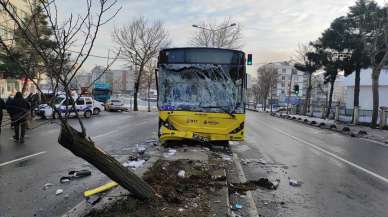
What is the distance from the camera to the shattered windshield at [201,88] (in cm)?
1220

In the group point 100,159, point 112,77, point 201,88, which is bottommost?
point 100,159

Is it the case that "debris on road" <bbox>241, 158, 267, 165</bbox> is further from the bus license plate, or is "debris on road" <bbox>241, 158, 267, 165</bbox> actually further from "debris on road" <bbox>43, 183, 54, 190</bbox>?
"debris on road" <bbox>43, 183, 54, 190</bbox>

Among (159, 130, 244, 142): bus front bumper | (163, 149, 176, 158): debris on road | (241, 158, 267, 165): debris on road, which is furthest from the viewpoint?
(159, 130, 244, 142): bus front bumper

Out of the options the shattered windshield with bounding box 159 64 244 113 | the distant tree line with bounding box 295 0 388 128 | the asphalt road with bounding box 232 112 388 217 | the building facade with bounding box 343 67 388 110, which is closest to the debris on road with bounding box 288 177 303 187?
the asphalt road with bounding box 232 112 388 217

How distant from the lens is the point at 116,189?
619 centimetres

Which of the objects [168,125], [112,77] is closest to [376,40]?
[168,125]

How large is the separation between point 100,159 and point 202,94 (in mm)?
7757

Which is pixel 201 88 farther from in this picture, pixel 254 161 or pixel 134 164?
pixel 134 164

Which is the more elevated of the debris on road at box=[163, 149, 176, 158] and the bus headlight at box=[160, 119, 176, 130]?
the bus headlight at box=[160, 119, 176, 130]

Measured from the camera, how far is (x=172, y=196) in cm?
572

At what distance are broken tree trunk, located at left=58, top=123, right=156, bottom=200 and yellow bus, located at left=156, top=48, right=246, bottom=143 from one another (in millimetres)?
6843

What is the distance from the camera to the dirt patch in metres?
5.02

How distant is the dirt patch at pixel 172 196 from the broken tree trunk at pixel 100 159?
0.63ft

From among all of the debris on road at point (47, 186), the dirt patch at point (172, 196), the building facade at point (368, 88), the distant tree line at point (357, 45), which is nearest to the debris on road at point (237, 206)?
the dirt patch at point (172, 196)
